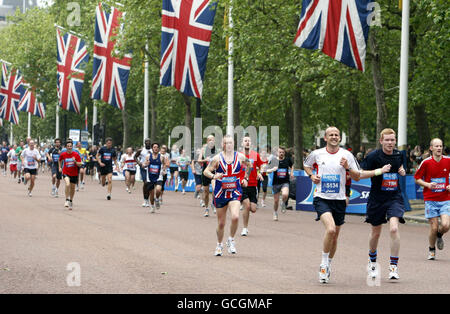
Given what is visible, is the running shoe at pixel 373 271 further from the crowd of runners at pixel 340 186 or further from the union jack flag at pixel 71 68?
the union jack flag at pixel 71 68

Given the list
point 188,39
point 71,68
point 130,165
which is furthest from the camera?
point 71,68

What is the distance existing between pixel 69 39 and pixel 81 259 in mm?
33918

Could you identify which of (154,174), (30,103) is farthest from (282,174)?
(30,103)

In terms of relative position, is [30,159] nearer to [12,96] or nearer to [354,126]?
[354,126]

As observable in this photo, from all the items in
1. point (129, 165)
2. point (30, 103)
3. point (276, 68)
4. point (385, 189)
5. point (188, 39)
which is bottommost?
point (385, 189)

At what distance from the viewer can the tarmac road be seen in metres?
8.87

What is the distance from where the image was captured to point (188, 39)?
27.5 m

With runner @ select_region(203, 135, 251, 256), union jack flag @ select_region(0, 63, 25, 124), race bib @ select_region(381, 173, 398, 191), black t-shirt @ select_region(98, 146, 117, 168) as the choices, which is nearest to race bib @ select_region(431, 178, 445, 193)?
race bib @ select_region(381, 173, 398, 191)

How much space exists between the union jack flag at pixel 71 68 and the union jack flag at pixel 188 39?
16.1m

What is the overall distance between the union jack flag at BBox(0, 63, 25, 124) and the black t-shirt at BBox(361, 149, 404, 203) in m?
50.9

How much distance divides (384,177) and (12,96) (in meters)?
53.2

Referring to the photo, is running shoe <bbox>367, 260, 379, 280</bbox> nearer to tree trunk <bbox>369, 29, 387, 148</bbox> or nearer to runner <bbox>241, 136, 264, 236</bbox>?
runner <bbox>241, 136, 264, 236</bbox>

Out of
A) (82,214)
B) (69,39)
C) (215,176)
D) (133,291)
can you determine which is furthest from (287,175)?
(69,39)

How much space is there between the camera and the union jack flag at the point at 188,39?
27438 mm
